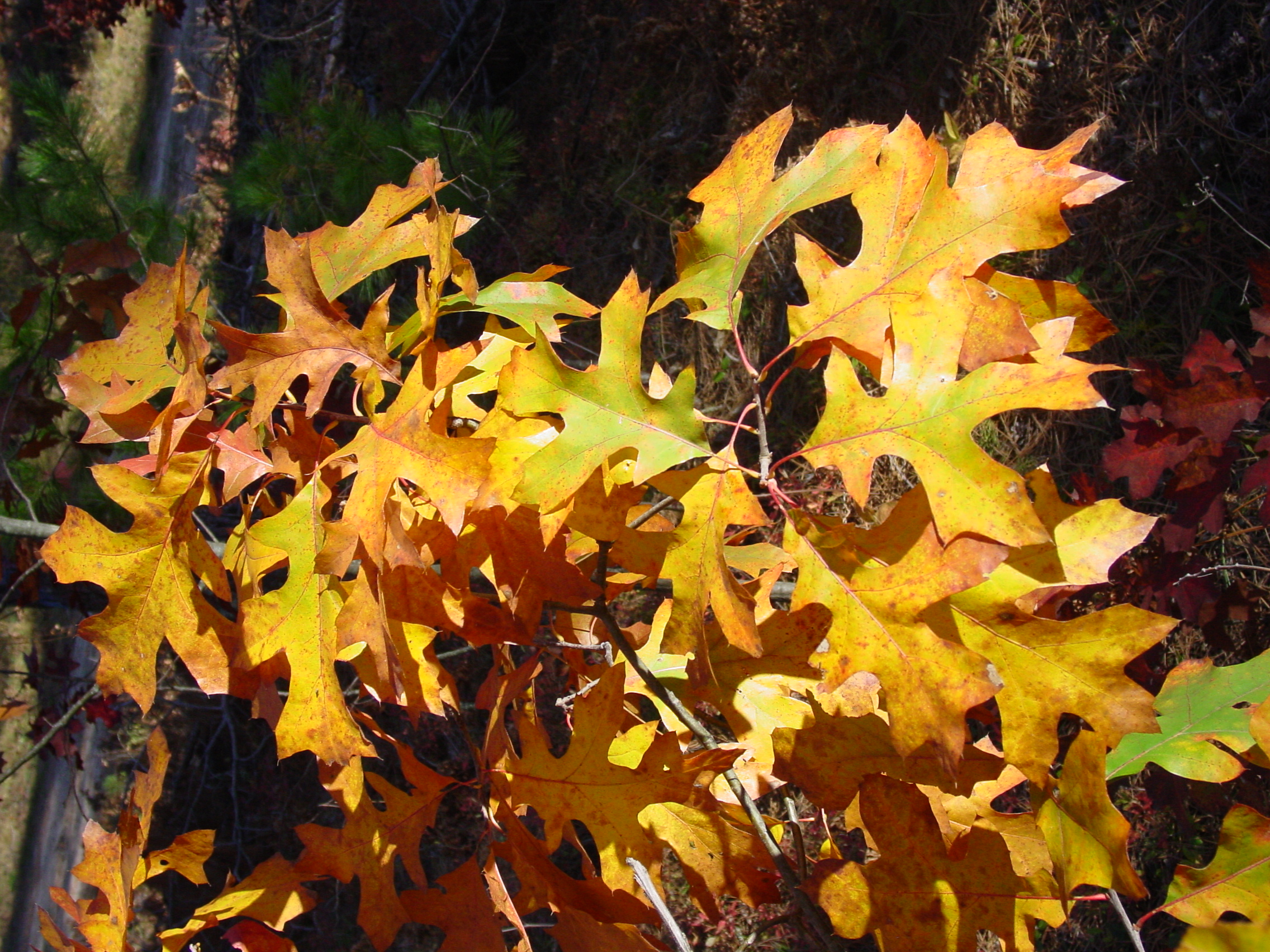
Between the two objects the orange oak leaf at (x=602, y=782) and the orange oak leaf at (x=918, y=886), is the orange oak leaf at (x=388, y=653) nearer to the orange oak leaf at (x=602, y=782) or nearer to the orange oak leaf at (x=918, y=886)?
the orange oak leaf at (x=602, y=782)

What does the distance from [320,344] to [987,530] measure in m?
0.81

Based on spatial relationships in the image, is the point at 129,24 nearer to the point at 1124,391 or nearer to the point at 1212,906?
the point at 1124,391

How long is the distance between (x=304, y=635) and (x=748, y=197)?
0.77m

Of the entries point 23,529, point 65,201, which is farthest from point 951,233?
point 65,201

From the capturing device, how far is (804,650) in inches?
42.8

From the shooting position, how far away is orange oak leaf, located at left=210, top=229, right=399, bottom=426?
3.34 ft

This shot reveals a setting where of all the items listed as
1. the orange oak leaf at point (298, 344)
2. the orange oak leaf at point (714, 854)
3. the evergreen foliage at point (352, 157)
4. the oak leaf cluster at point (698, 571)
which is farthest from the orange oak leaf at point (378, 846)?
Answer: the evergreen foliage at point (352, 157)

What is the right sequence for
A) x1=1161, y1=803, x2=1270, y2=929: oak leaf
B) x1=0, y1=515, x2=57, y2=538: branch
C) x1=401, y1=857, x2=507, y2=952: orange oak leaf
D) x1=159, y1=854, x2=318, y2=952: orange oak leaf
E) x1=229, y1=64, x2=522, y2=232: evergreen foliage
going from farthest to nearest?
x1=229, y1=64, x2=522, y2=232: evergreen foliage
x1=0, y1=515, x2=57, y2=538: branch
x1=159, y1=854, x2=318, y2=952: orange oak leaf
x1=401, y1=857, x2=507, y2=952: orange oak leaf
x1=1161, y1=803, x2=1270, y2=929: oak leaf

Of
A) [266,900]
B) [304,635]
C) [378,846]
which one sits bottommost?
[266,900]

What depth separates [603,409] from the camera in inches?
36.3

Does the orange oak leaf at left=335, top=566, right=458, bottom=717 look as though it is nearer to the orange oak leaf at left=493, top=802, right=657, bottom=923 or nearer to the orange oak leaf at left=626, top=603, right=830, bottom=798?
the orange oak leaf at left=493, top=802, right=657, bottom=923

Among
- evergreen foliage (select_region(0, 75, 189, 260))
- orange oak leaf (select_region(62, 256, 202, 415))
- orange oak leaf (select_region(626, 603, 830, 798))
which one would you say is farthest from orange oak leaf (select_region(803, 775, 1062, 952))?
evergreen foliage (select_region(0, 75, 189, 260))

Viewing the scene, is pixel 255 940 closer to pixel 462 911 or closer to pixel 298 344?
pixel 462 911

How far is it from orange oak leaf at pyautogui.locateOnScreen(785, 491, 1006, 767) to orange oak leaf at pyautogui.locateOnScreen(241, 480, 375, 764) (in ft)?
1.88
